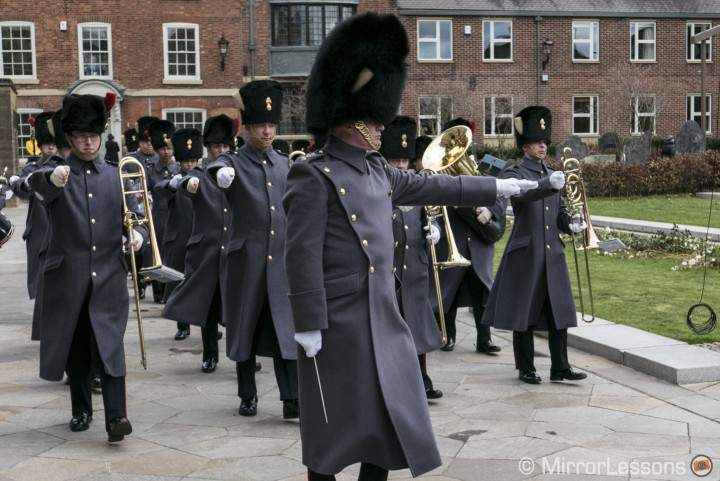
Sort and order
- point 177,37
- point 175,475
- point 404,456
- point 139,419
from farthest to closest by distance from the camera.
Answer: point 177,37 < point 139,419 < point 175,475 < point 404,456

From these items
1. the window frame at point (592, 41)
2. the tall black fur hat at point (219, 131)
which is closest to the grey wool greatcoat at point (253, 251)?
the tall black fur hat at point (219, 131)

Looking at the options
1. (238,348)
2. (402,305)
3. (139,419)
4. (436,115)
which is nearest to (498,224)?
(402,305)

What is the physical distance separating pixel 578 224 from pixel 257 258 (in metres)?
2.40

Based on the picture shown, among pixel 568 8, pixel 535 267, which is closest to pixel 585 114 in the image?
pixel 568 8

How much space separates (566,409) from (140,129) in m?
8.14

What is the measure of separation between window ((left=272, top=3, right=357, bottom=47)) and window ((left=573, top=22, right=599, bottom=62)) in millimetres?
9540

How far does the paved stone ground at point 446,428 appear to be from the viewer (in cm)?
528

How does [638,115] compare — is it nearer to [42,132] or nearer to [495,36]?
[495,36]

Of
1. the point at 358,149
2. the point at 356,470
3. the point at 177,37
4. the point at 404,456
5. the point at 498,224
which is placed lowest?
the point at 356,470

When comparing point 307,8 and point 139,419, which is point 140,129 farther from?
point 307,8

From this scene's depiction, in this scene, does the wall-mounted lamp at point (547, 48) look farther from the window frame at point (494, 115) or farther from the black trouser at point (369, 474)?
the black trouser at point (369, 474)

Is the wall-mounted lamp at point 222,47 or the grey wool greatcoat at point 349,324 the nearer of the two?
the grey wool greatcoat at point 349,324

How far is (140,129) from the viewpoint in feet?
42.2

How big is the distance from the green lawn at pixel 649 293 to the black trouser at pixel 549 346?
5.39ft
